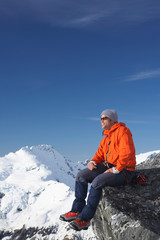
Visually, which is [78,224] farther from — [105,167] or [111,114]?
[111,114]

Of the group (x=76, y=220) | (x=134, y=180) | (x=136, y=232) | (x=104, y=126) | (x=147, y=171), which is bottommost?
(x=136, y=232)

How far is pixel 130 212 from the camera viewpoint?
9.70m

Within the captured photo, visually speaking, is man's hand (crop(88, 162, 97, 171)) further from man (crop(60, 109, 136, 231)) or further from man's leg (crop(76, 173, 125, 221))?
man's leg (crop(76, 173, 125, 221))

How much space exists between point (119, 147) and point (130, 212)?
113 inches

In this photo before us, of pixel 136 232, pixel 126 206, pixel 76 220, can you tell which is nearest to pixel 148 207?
pixel 126 206

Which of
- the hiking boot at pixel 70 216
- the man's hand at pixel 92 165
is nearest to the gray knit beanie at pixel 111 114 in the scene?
the man's hand at pixel 92 165

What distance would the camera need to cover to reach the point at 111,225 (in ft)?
32.2

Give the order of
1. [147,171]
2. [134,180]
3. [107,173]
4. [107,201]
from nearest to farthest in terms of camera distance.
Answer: [107,201] → [107,173] → [134,180] → [147,171]

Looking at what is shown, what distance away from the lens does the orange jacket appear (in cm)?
1106

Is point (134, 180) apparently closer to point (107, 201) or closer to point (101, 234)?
point (107, 201)

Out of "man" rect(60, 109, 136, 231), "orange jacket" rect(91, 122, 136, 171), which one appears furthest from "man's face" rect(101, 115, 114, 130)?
"orange jacket" rect(91, 122, 136, 171)

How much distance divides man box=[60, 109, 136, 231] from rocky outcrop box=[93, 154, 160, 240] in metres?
0.49

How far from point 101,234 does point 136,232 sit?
4.16m

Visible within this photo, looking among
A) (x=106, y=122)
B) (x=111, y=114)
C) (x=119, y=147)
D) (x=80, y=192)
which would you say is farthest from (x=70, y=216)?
(x=111, y=114)
